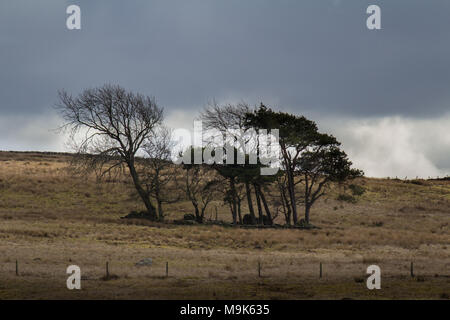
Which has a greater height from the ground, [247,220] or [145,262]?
[247,220]

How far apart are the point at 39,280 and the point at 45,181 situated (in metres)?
54.0

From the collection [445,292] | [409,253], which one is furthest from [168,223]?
[445,292]

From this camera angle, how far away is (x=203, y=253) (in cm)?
3556

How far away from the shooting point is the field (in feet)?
76.6

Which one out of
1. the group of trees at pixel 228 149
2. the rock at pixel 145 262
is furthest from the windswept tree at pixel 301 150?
the rock at pixel 145 262

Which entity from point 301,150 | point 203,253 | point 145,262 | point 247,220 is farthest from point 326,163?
point 145,262

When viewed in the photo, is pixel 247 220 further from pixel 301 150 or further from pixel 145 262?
pixel 145 262

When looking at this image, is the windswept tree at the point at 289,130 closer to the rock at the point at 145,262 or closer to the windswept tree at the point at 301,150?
the windswept tree at the point at 301,150

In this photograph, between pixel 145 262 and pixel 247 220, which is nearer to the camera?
pixel 145 262

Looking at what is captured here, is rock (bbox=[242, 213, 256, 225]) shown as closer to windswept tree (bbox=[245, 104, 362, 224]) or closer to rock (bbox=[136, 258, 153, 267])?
windswept tree (bbox=[245, 104, 362, 224])

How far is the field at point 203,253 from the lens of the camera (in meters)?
23.4

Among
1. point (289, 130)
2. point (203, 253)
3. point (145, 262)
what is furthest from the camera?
point (289, 130)

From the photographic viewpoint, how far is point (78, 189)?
7362cm

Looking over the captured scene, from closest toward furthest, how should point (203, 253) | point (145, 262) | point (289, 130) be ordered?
point (145, 262)
point (203, 253)
point (289, 130)
